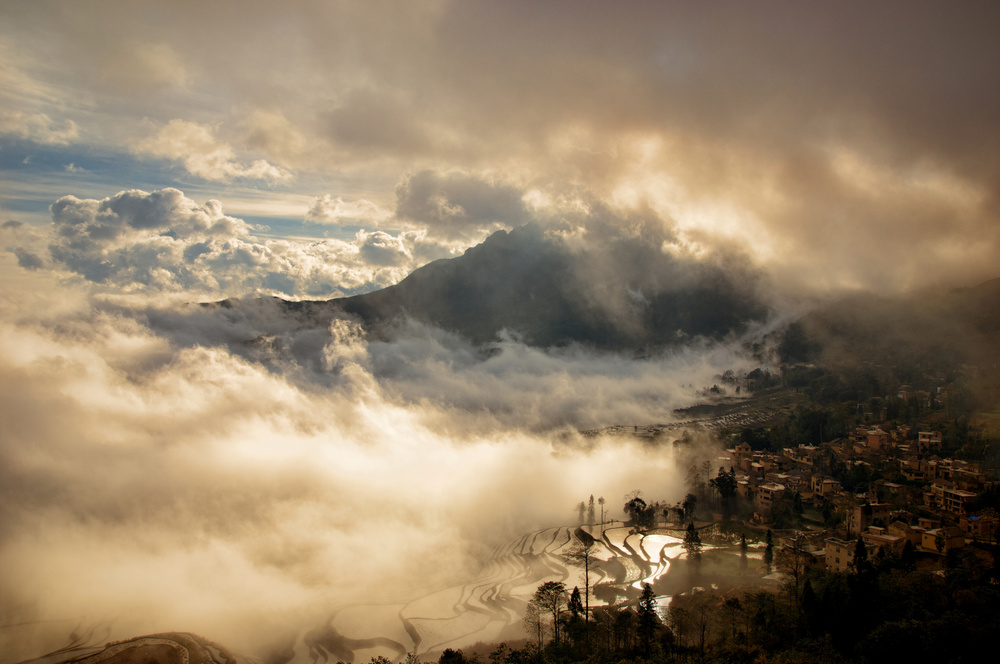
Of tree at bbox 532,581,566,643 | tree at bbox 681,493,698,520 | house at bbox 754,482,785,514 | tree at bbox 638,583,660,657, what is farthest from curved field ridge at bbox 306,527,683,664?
house at bbox 754,482,785,514

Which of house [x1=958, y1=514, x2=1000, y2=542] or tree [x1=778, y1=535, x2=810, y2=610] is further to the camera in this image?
house [x1=958, y1=514, x2=1000, y2=542]

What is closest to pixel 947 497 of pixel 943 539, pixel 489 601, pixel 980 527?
pixel 980 527

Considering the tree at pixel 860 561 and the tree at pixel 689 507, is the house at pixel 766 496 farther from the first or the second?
the tree at pixel 860 561

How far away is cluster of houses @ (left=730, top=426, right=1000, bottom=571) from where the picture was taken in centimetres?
5838

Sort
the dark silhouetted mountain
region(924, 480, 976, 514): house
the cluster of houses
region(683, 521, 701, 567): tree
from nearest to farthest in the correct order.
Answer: the cluster of houses, region(683, 521, 701, 567): tree, region(924, 480, 976, 514): house, the dark silhouetted mountain

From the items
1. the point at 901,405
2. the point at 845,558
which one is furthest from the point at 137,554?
the point at 901,405

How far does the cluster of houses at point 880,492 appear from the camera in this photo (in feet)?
192

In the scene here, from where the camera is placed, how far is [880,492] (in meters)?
79.1

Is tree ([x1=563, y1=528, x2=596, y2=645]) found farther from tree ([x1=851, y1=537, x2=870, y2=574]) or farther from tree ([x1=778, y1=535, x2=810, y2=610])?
tree ([x1=851, y1=537, x2=870, y2=574])

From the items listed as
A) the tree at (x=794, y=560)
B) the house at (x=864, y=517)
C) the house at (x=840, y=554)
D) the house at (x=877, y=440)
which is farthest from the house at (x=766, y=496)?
the house at (x=877, y=440)

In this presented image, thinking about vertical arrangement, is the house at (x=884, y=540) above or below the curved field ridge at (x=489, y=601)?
above

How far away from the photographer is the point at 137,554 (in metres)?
67.2

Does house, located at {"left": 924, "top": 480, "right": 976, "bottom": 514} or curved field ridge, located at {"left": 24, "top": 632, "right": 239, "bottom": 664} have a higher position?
house, located at {"left": 924, "top": 480, "right": 976, "bottom": 514}

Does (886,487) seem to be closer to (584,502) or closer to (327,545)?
(584,502)
